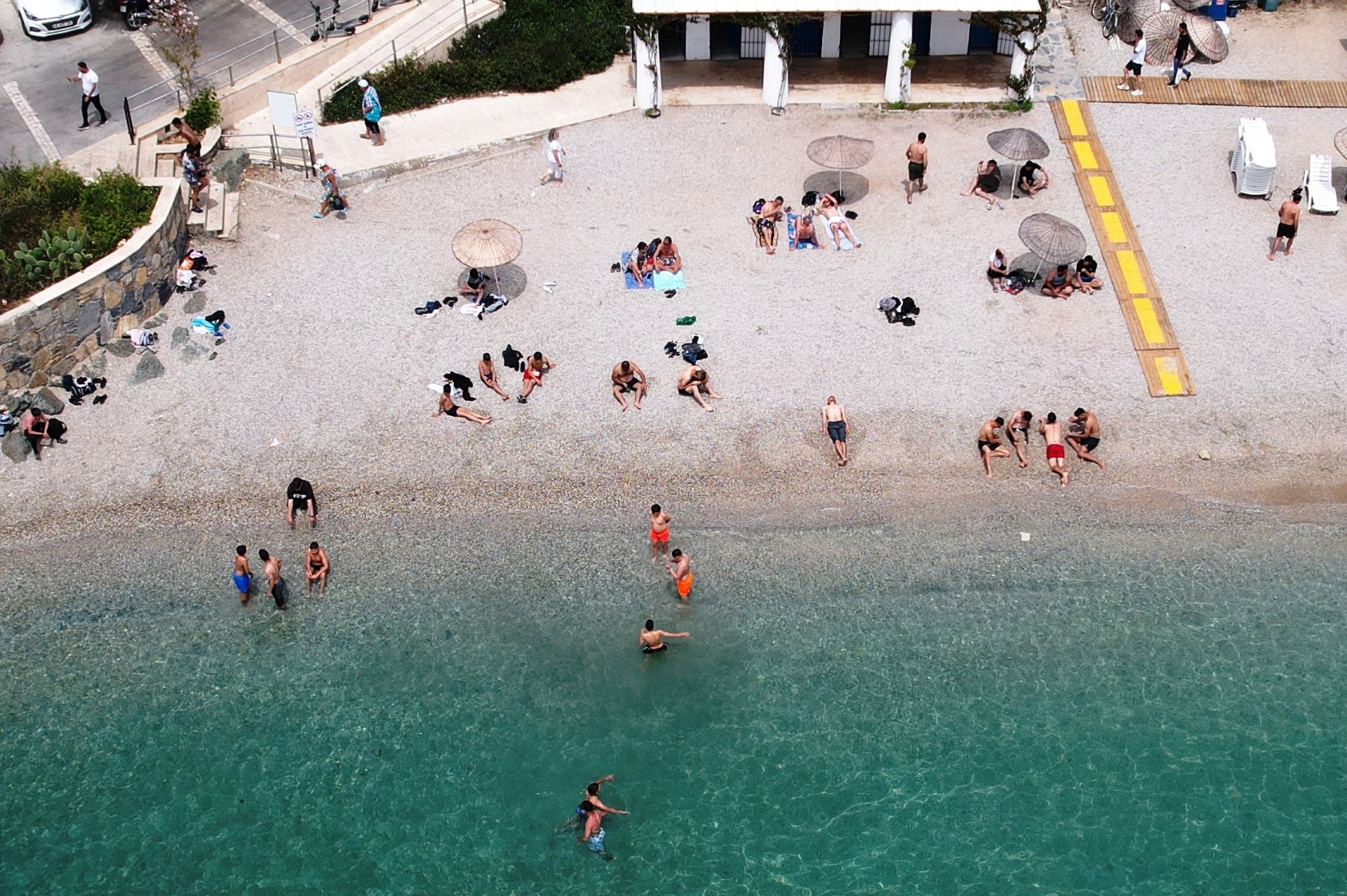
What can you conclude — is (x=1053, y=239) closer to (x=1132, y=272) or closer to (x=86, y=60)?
(x=1132, y=272)

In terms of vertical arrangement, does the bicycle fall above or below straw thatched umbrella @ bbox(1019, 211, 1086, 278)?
above

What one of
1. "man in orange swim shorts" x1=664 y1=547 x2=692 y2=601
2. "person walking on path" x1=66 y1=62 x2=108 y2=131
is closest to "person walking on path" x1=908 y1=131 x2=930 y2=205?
"man in orange swim shorts" x1=664 y1=547 x2=692 y2=601

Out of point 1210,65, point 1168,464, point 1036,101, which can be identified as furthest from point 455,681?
point 1210,65

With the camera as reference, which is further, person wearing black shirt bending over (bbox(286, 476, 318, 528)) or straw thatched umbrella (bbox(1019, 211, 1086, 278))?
straw thatched umbrella (bbox(1019, 211, 1086, 278))

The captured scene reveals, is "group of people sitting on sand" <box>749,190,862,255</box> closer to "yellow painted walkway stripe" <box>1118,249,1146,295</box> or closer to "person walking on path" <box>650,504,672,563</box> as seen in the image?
"yellow painted walkway stripe" <box>1118,249,1146,295</box>

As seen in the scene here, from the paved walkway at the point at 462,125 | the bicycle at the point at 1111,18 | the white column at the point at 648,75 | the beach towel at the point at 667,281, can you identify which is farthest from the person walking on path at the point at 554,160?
the bicycle at the point at 1111,18

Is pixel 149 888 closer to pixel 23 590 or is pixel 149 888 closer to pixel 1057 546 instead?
pixel 23 590

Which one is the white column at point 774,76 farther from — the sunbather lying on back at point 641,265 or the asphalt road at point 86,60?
the asphalt road at point 86,60

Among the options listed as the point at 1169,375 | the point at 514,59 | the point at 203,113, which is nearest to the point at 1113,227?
the point at 1169,375
